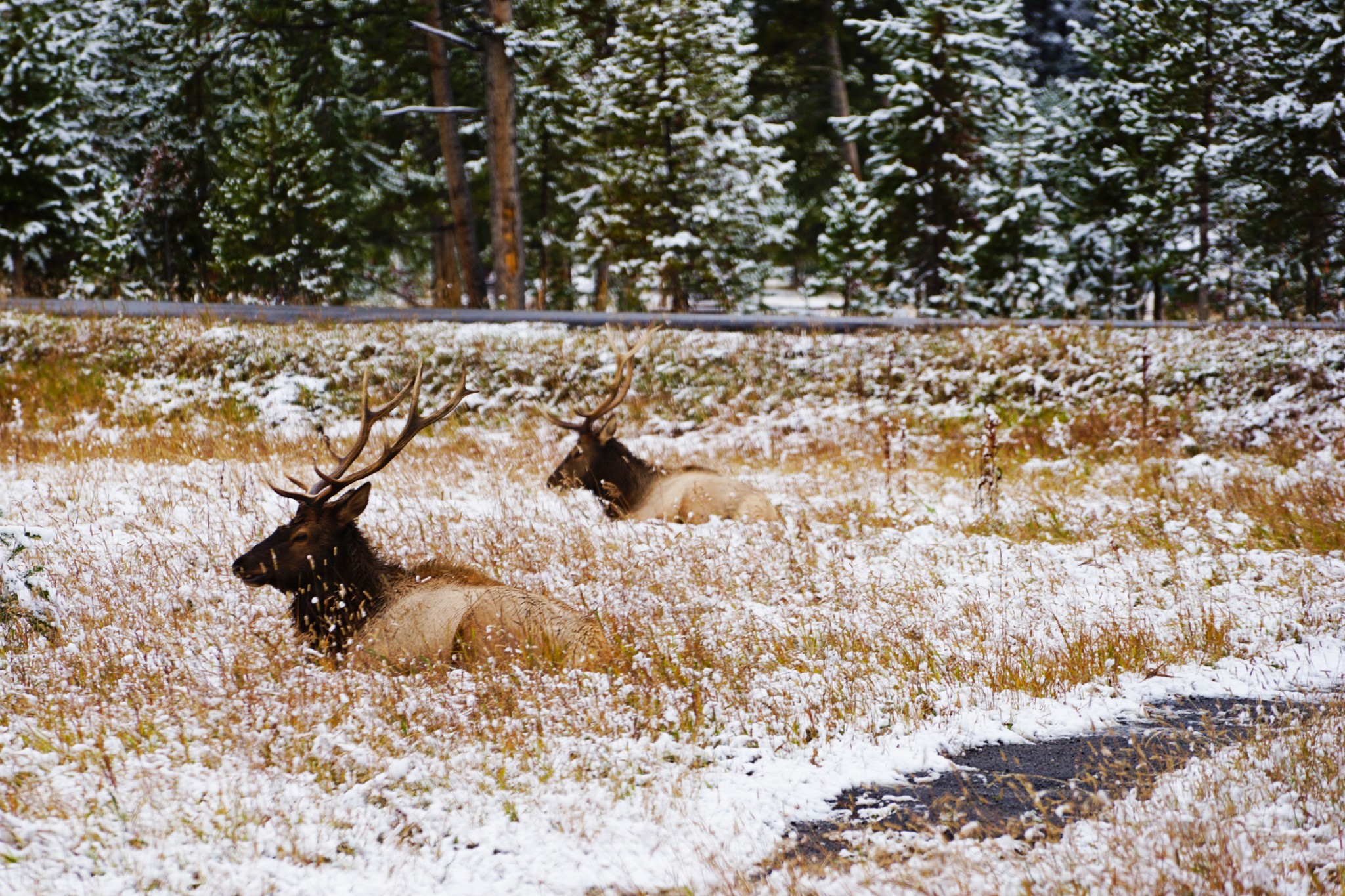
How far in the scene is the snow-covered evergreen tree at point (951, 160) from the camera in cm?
2338

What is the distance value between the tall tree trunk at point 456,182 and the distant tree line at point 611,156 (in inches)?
2.9

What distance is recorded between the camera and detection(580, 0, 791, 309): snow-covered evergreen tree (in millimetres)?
22547

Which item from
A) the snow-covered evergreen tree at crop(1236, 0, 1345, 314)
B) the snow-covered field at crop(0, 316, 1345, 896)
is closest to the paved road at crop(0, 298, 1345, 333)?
the snow-covered evergreen tree at crop(1236, 0, 1345, 314)

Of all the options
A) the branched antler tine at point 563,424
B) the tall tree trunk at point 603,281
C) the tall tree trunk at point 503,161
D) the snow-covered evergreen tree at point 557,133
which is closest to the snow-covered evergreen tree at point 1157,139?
the tall tree trunk at point 603,281

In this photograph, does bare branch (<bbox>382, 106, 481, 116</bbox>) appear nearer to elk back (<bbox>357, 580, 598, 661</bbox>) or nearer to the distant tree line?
the distant tree line

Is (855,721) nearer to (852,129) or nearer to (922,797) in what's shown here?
(922,797)

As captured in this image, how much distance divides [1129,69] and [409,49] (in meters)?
17.9

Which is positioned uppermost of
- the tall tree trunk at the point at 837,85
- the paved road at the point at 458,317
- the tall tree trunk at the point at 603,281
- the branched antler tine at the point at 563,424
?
the tall tree trunk at the point at 837,85

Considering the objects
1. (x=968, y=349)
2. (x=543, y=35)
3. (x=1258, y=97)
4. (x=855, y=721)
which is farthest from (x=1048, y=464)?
(x=1258, y=97)

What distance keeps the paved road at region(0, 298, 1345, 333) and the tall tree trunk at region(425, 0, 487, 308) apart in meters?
3.74

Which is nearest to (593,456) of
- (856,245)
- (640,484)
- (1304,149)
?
(640,484)

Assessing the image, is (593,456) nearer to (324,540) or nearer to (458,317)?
(324,540)

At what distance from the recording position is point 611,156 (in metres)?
23.8

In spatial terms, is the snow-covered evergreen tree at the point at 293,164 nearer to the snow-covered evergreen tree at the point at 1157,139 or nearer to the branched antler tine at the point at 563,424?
the branched antler tine at the point at 563,424
